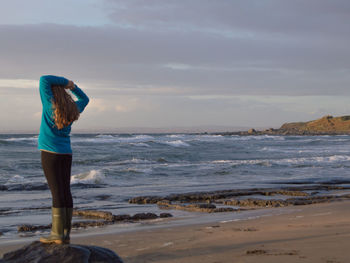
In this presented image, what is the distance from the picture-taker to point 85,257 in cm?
429

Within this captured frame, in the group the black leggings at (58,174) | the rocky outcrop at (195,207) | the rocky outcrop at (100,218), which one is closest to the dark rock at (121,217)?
the rocky outcrop at (100,218)

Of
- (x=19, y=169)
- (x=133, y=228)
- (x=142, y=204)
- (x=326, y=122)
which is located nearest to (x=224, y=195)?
(x=142, y=204)

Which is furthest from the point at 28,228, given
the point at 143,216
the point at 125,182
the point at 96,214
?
the point at 125,182

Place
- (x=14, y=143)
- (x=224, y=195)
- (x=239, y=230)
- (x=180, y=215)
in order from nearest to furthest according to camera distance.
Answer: (x=239, y=230), (x=180, y=215), (x=224, y=195), (x=14, y=143)

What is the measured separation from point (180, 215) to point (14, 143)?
31167 millimetres

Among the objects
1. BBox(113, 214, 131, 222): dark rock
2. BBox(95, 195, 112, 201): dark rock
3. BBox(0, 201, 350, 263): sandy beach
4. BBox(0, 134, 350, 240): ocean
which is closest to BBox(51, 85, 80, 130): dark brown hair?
BBox(0, 201, 350, 263): sandy beach

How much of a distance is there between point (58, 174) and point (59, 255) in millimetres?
701

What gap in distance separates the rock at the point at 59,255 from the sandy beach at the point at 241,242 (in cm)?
69

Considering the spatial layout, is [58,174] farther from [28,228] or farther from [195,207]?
[195,207]

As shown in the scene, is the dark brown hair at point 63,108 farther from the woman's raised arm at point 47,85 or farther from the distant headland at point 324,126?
the distant headland at point 324,126

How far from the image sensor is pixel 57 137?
14.1 feet

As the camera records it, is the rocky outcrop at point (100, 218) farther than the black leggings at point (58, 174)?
Yes

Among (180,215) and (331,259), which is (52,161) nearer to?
(331,259)

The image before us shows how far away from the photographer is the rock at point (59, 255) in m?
4.23
